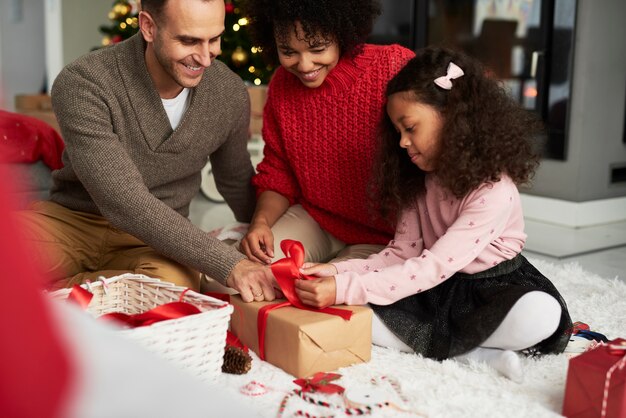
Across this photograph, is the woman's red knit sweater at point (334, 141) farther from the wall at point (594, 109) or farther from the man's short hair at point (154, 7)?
the wall at point (594, 109)

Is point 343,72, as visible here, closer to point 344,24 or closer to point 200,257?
point 344,24

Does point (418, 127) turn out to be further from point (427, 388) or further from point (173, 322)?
point (173, 322)

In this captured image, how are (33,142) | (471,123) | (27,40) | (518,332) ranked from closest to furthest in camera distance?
(518,332) → (471,123) → (33,142) → (27,40)

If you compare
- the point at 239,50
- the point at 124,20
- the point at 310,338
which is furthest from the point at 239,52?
the point at 310,338

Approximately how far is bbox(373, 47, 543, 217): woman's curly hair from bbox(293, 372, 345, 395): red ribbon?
1.50 feet

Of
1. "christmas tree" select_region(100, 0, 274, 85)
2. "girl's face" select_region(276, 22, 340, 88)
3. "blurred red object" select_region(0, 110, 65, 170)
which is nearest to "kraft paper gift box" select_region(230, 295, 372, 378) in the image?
"girl's face" select_region(276, 22, 340, 88)

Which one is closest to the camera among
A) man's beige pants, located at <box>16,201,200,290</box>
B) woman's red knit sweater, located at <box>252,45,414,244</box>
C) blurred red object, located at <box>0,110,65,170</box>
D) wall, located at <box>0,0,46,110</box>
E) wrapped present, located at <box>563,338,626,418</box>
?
wrapped present, located at <box>563,338,626,418</box>

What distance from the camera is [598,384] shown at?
45.3 inches

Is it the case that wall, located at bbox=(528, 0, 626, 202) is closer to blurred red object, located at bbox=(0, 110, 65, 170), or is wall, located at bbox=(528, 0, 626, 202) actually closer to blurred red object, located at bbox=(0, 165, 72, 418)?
blurred red object, located at bbox=(0, 110, 65, 170)

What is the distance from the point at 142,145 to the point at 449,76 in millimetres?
729

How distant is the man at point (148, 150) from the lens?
1.55 metres

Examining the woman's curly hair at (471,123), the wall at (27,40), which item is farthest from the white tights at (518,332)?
the wall at (27,40)

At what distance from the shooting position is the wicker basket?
47.1 inches

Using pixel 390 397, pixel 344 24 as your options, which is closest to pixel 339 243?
pixel 344 24
